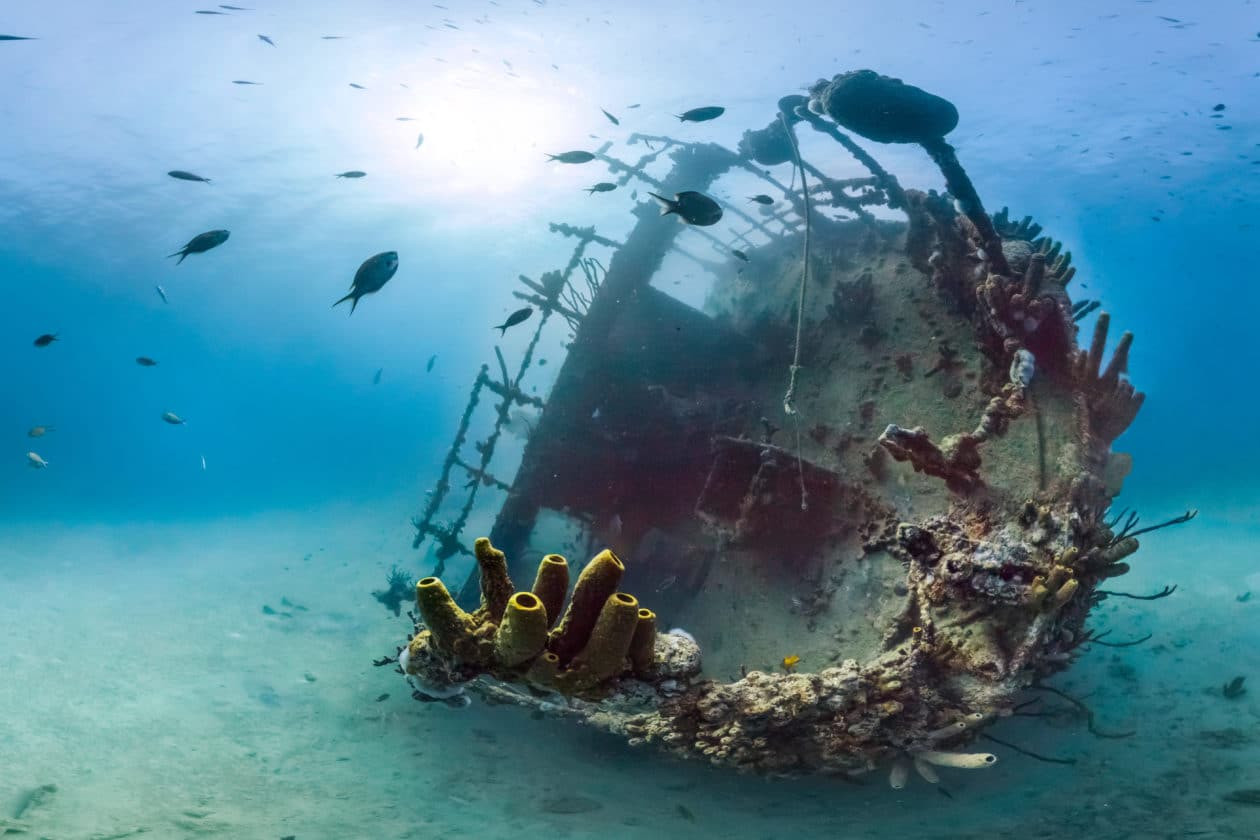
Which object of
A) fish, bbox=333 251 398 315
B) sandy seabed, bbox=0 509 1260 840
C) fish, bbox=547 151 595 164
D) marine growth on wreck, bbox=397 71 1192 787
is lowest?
sandy seabed, bbox=0 509 1260 840

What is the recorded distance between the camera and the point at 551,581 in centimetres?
334

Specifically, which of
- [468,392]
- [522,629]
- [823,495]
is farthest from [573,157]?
[468,392]

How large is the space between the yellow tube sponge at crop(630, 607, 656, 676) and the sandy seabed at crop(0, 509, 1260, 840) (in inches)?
126

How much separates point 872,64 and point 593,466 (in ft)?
77.9

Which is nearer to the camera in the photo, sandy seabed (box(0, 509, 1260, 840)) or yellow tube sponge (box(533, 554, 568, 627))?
yellow tube sponge (box(533, 554, 568, 627))

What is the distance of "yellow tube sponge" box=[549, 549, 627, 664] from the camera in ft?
10.9

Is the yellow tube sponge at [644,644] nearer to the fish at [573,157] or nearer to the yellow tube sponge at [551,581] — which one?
the yellow tube sponge at [551,581]

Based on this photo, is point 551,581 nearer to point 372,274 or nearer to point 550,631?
point 550,631

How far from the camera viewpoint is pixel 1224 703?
7156mm

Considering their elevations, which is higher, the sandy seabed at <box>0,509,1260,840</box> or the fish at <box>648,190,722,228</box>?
the fish at <box>648,190,722,228</box>

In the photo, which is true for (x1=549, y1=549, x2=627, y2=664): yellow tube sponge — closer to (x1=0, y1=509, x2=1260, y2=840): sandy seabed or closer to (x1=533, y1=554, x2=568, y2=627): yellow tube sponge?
(x1=533, y1=554, x2=568, y2=627): yellow tube sponge

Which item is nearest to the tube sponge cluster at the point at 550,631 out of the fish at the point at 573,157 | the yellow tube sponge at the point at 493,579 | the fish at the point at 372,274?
the yellow tube sponge at the point at 493,579

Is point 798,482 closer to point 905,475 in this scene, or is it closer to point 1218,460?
point 905,475

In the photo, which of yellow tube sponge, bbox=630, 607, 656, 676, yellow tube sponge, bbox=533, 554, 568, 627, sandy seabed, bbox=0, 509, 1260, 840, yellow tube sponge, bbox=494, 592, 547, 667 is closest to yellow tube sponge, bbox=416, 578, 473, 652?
yellow tube sponge, bbox=494, 592, 547, 667
